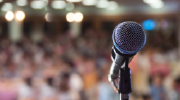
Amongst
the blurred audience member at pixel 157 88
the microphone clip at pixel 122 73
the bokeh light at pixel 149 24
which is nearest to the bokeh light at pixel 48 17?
the bokeh light at pixel 149 24

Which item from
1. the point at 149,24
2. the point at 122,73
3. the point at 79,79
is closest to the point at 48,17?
the point at 149,24

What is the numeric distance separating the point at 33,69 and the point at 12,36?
361 inches

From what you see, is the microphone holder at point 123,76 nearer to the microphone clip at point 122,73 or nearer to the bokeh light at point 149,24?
the microphone clip at point 122,73

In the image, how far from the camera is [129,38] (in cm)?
89

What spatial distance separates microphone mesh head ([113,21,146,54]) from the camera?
2.90 ft

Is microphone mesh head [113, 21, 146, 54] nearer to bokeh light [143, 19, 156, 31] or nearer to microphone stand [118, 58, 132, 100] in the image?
microphone stand [118, 58, 132, 100]

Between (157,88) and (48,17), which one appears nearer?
(157,88)

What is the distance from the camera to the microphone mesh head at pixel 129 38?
0.88 metres

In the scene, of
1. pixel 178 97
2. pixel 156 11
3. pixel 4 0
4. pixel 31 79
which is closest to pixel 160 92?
pixel 178 97

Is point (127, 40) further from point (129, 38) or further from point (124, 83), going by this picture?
point (124, 83)

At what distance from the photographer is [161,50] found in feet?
19.2

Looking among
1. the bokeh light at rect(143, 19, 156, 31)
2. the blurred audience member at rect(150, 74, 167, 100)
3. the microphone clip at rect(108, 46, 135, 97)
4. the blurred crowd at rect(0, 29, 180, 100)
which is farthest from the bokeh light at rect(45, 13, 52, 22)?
the microphone clip at rect(108, 46, 135, 97)

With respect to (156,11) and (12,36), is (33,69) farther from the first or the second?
(156,11)

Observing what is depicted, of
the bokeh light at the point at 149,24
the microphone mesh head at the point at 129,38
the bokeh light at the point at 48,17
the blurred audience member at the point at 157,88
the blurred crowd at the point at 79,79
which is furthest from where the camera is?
the bokeh light at the point at 149,24
